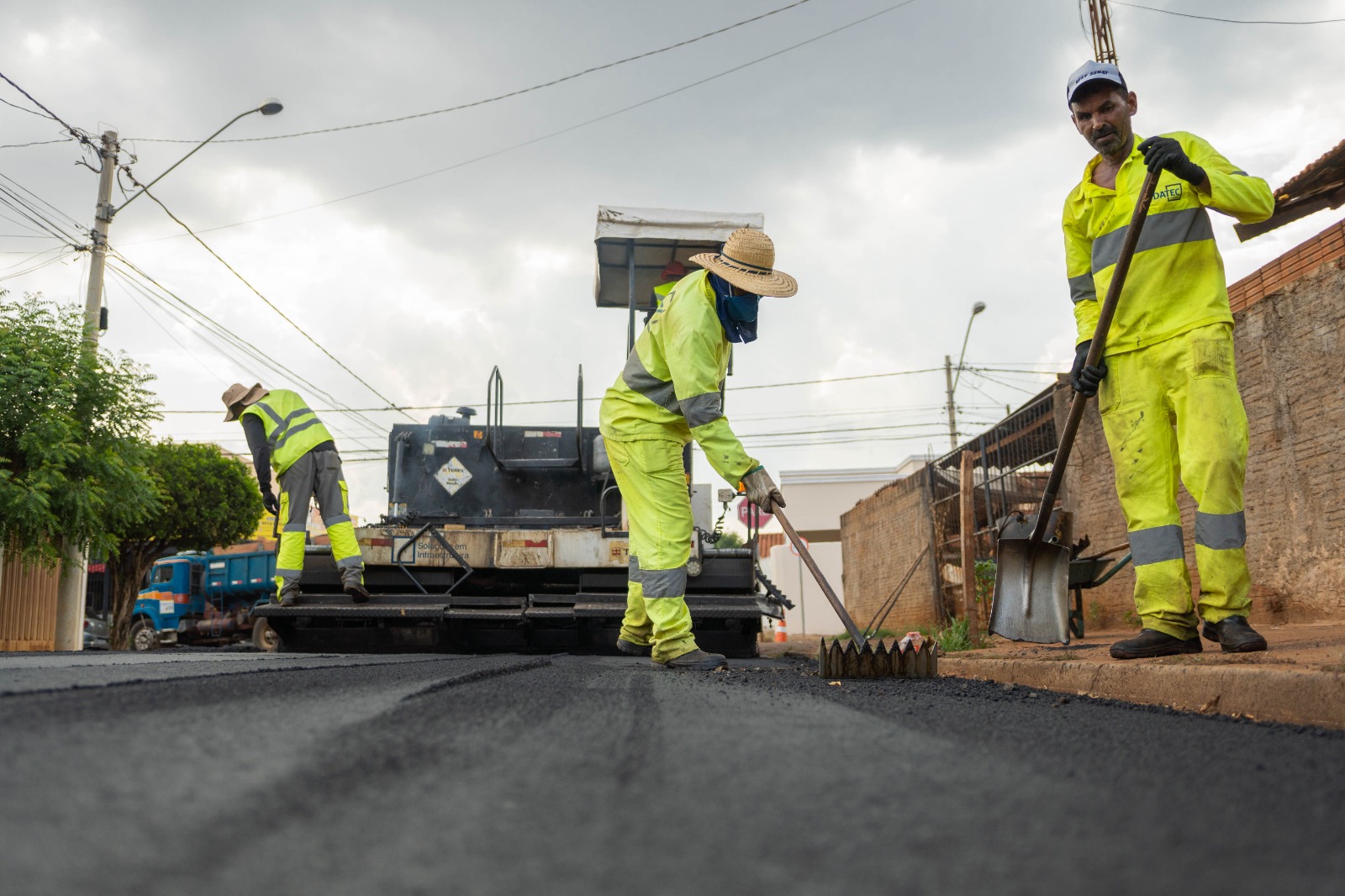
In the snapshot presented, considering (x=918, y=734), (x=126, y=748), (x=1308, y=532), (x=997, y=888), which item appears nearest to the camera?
(x=997, y=888)

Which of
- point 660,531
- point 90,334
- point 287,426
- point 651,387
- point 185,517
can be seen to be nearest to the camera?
point 660,531

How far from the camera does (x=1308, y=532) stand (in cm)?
638

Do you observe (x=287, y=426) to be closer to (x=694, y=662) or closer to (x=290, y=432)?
(x=290, y=432)

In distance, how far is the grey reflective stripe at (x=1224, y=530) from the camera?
3236 mm

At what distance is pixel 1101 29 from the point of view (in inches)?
517

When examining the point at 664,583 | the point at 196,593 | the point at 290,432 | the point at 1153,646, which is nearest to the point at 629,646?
the point at 664,583

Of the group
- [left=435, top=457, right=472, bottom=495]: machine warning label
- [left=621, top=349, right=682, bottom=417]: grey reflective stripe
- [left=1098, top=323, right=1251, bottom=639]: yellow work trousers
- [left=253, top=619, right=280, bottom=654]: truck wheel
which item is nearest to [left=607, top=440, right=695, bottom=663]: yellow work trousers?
[left=621, top=349, right=682, bottom=417]: grey reflective stripe

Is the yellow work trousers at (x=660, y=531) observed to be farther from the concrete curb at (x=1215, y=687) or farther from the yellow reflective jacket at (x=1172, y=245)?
the yellow reflective jacket at (x=1172, y=245)

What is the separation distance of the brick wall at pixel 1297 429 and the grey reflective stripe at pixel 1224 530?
11.9ft

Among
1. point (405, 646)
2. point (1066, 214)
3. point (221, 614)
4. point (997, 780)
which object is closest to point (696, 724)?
point (997, 780)

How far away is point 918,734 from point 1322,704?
112cm

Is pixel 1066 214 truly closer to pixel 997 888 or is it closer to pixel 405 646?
pixel 997 888

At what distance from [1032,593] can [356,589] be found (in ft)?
13.8

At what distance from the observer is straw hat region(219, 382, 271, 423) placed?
24.3 feet
